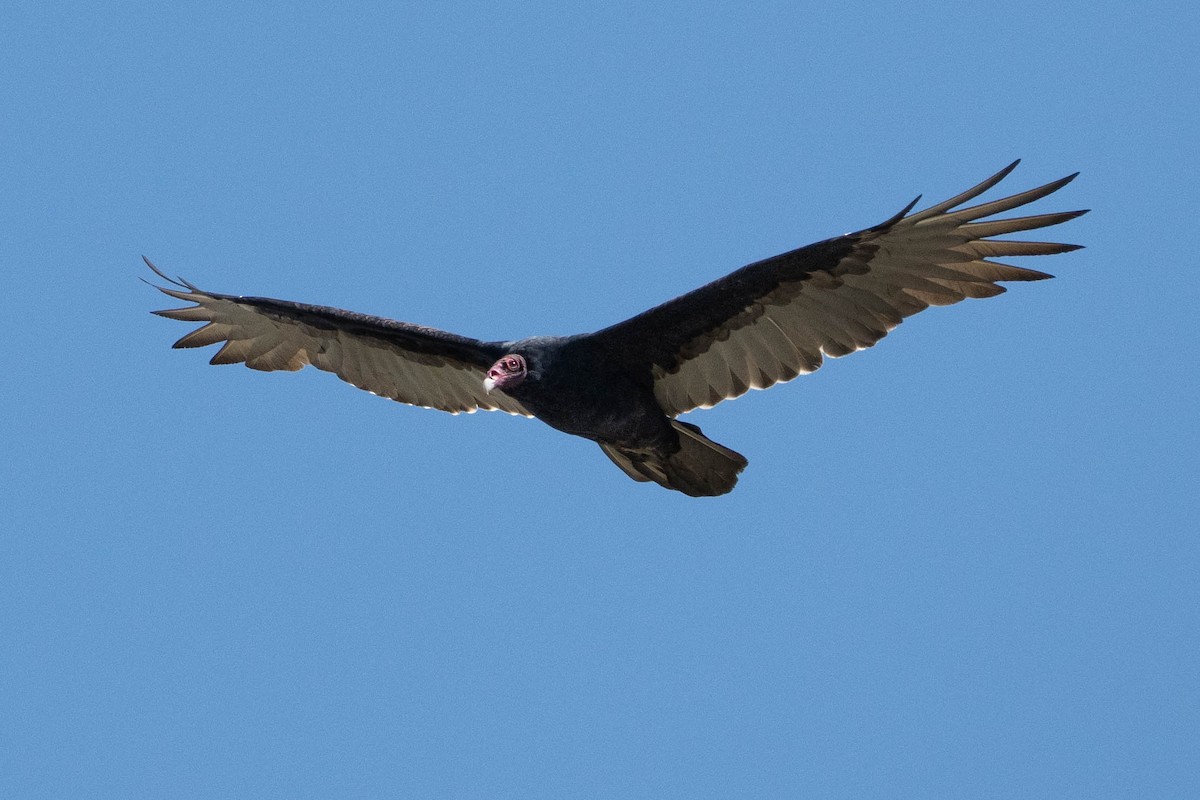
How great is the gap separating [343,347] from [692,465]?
7.79 feet

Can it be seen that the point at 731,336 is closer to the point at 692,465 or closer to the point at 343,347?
the point at 692,465

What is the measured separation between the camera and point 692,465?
7.62 metres

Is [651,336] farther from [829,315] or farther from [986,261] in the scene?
[986,261]

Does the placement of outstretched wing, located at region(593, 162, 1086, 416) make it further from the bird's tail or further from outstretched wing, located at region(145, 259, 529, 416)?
outstretched wing, located at region(145, 259, 529, 416)

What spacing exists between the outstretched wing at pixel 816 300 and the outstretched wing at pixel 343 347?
1.18m

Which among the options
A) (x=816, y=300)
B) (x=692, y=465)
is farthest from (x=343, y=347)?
(x=816, y=300)

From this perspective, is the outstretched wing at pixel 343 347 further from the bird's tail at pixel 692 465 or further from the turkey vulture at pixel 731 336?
the bird's tail at pixel 692 465

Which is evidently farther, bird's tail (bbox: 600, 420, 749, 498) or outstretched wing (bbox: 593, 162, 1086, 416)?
bird's tail (bbox: 600, 420, 749, 498)

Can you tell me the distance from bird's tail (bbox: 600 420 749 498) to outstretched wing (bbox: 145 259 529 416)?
3.04 ft

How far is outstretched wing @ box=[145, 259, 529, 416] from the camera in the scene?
27.5 feet

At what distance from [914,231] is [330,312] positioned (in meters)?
3.36

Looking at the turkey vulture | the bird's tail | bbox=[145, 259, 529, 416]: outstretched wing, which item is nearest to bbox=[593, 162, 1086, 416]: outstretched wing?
the turkey vulture

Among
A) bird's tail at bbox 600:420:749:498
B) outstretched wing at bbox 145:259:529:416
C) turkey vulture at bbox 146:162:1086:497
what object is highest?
outstretched wing at bbox 145:259:529:416

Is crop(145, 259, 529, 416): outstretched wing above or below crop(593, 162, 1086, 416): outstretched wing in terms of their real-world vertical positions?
above
